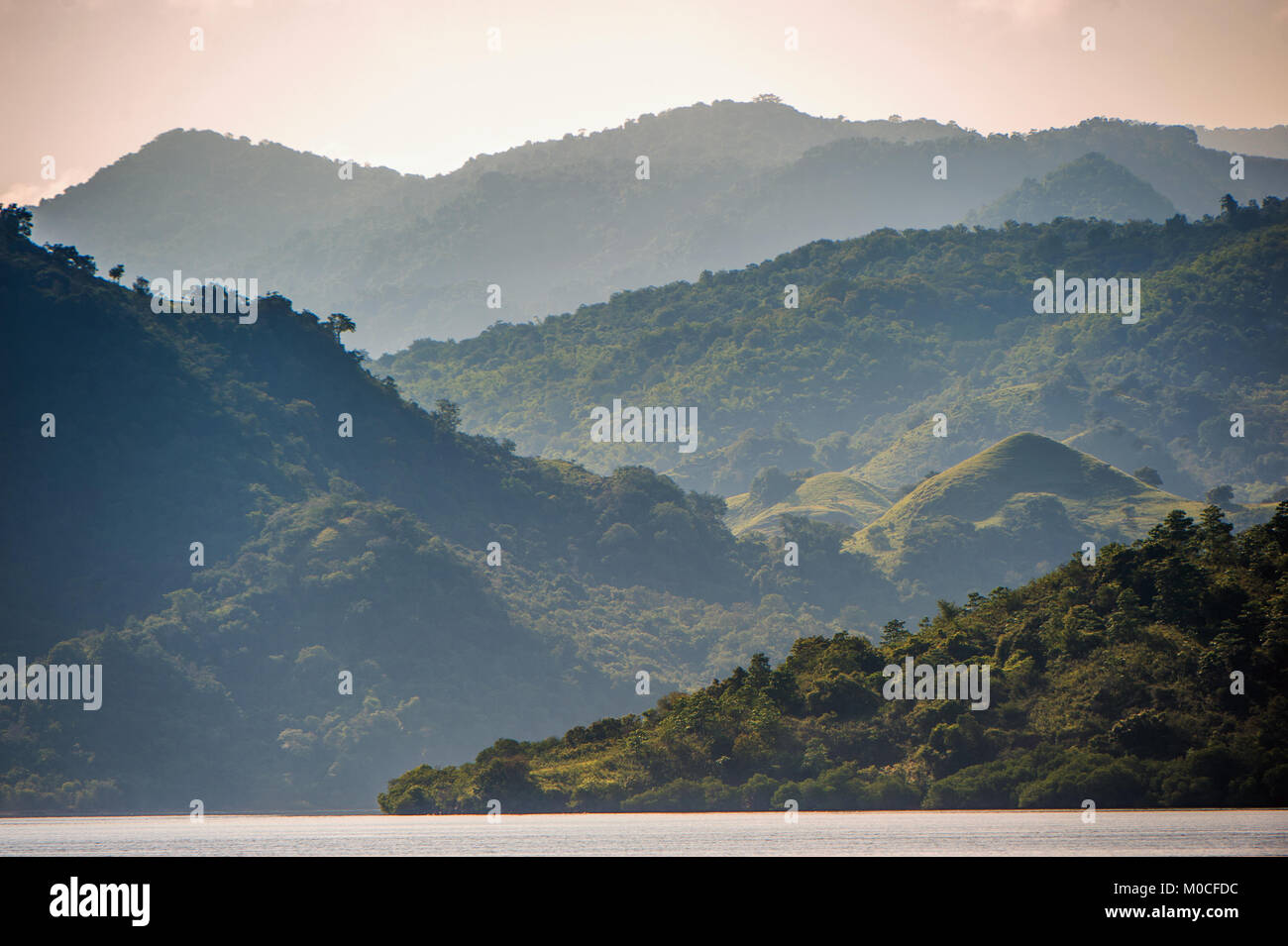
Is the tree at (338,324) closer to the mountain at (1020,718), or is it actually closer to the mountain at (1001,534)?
the mountain at (1001,534)

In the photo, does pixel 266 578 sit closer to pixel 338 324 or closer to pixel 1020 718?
pixel 338 324

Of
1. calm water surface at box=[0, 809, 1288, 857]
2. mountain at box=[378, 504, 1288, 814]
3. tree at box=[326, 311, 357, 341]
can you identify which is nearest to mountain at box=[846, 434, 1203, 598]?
tree at box=[326, 311, 357, 341]

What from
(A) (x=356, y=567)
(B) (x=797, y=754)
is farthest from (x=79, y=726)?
(B) (x=797, y=754)

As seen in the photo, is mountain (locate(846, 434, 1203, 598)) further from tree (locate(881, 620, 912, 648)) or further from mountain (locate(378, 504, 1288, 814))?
mountain (locate(378, 504, 1288, 814))

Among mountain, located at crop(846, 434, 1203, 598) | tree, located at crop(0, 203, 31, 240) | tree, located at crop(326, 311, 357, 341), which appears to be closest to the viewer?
tree, located at crop(0, 203, 31, 240)

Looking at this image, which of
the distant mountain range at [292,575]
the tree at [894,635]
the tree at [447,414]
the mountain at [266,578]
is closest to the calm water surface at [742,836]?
the tree at [894,635]

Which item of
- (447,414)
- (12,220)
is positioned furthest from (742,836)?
(447,414)
